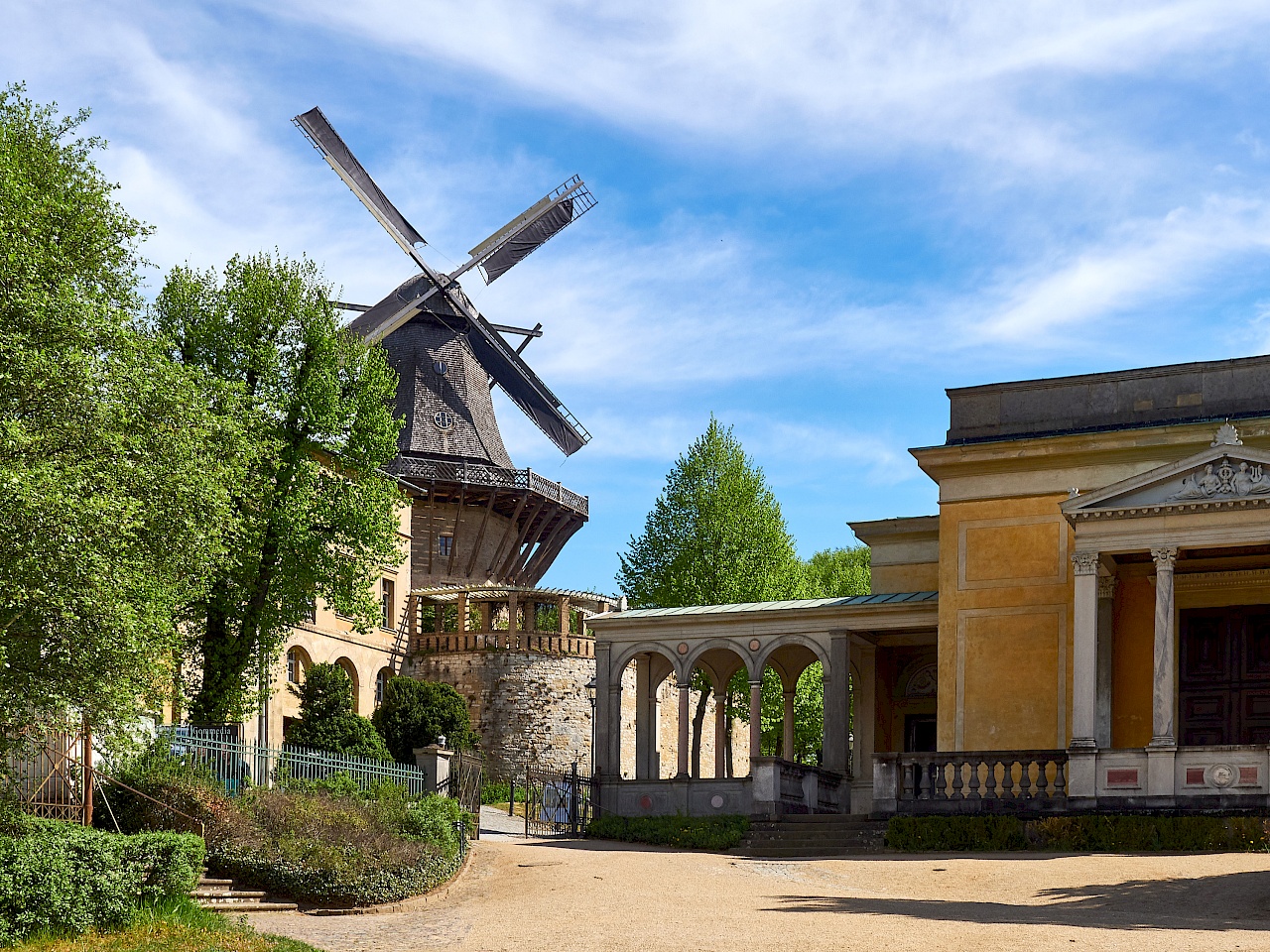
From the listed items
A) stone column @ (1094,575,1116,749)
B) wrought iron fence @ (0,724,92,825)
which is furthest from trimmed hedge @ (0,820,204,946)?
stone column @ (1094,575,1116,749)

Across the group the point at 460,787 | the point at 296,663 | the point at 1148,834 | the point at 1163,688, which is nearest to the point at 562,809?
the point at 460,787

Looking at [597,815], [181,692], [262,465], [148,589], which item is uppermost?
[262,465]

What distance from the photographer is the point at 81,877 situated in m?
15.5

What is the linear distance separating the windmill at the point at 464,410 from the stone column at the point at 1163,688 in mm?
29949

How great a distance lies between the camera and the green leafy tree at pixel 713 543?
141 feet

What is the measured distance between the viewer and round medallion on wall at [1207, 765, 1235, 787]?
23.3 m

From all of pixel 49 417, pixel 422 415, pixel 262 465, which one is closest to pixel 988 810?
pixel 262 465

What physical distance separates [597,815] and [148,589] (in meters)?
13.2

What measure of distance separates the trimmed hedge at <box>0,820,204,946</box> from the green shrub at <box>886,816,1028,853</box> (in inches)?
438

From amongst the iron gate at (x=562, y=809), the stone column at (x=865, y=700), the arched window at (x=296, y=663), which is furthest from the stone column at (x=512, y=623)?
the stone column at (x=865, y=700)

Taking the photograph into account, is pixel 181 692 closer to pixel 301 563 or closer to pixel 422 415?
pixel 301 563

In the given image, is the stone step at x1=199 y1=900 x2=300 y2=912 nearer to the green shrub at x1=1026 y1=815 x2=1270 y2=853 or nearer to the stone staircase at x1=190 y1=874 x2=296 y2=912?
the stone staircase at x1=190 y1=874 x2=296 y2=912

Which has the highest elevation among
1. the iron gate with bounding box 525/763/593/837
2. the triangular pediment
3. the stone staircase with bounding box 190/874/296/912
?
the triangular pediment

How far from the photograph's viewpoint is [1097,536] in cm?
2527
